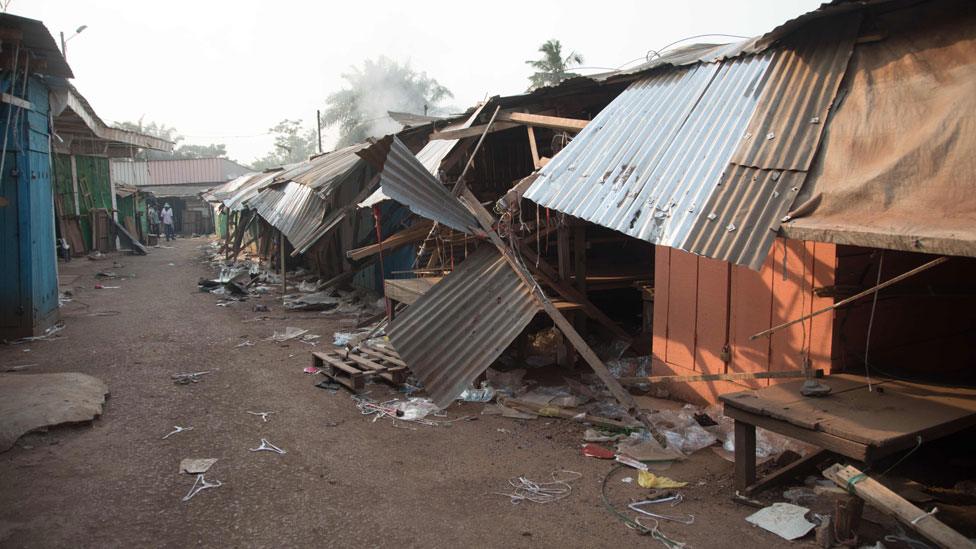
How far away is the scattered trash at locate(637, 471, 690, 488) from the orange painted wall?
1545 millimetres

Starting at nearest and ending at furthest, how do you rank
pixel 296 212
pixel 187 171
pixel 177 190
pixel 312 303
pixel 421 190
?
pixel 421 190, pixel 296 212, pixel 312 303, pixel 177 190, pixel 187 171

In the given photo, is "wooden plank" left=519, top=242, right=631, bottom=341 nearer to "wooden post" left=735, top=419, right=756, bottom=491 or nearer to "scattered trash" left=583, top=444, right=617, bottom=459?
"scattered trash" left=583, top=444, right=617, bottom=459

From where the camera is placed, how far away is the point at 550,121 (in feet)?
21.7

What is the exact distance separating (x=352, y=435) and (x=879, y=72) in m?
5.11

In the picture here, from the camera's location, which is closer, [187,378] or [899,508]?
[899,508]

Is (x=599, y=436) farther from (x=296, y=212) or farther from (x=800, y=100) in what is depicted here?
(x=296, y=212)

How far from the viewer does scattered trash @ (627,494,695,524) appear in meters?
4.07

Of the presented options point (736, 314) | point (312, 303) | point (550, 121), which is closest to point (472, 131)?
point (550, 121)

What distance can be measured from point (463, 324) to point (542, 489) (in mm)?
1614

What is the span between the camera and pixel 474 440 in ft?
18.4

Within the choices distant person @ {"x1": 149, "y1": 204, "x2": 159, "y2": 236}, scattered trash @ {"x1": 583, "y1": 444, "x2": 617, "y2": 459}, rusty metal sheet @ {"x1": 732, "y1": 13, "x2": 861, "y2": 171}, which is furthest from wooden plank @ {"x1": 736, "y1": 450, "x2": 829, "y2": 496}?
distant person @ {"x1": 149, "y1": 204, "x2": 159, "y2": 236}

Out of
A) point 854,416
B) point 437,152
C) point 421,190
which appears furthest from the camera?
point 437,152

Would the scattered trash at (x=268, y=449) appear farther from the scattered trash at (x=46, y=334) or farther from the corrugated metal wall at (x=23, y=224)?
the scattered trash at (x=46, y=334)

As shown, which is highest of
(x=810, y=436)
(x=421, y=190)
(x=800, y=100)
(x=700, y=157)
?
(x=800, y=100)
